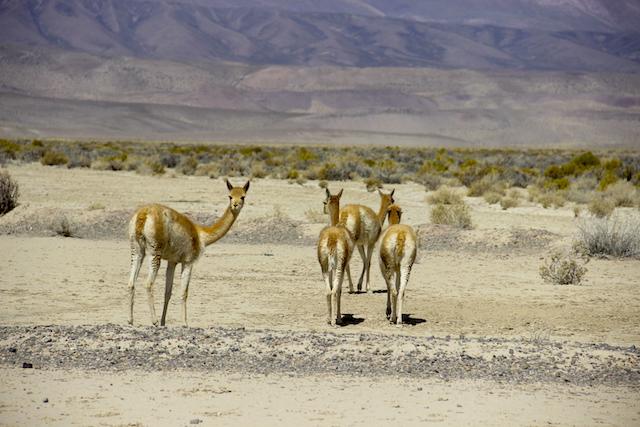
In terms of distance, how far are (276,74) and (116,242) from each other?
555 feet

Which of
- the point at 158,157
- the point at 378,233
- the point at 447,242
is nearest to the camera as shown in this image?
the point at 378,233

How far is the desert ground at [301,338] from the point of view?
30.4 ft

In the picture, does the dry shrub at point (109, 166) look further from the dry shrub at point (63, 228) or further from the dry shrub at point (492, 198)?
the dry shrub at point (63, 228)

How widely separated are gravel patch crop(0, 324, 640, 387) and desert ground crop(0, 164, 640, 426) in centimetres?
2

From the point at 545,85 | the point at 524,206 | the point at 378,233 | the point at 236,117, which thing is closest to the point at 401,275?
the point at 378,233

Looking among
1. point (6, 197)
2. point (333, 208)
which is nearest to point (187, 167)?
point (6, 197)

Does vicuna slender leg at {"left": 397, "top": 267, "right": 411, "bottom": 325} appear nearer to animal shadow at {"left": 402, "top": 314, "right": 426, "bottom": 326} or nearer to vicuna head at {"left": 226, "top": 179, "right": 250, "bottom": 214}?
animal shadow at {"left": 402, "top": 314, "right": 426, "bottom": 326}

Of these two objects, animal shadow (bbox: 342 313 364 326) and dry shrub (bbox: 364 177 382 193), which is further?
dry shrub (bbox: 364 177 382 193)

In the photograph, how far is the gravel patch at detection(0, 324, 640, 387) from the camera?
1043 cm

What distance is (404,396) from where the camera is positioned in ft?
A: 31.6

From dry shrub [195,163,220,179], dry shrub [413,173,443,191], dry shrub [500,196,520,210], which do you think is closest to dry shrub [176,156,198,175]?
dry shrub [195,163,220,179]

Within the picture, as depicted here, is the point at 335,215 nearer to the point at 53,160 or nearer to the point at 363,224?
the point at 363,224

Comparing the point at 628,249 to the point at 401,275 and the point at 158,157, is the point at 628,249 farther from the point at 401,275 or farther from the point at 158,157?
the point at 158,157

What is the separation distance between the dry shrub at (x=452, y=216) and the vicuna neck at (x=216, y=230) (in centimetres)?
1161
